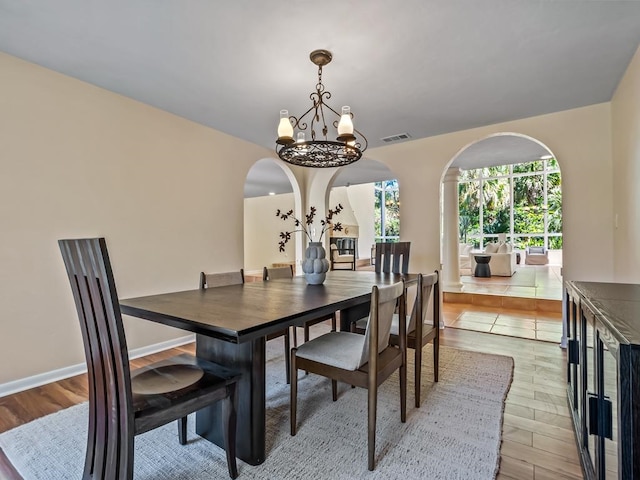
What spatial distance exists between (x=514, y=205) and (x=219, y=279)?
1152 cm

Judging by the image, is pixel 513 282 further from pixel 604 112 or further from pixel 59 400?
pixel 59 400

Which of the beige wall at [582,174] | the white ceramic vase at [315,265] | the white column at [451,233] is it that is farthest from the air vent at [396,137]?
the white ceramic vase at [315,265]

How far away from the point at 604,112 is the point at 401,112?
190cm

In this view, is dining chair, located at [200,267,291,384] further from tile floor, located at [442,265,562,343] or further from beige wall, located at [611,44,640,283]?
beige wall, located at [611,44,640,283]

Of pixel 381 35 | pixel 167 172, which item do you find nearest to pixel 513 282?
pixel 381 35

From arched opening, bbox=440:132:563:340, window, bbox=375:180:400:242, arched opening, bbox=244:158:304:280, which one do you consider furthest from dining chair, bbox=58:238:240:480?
window, bbox=375:180:400:242

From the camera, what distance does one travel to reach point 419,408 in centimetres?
207

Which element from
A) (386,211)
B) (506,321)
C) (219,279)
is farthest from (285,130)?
(386,211)

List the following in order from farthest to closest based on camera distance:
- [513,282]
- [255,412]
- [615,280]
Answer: [513,282] < [615,280] < [255,412]

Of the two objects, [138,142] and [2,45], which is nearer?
[2,45]

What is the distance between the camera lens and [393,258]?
3535 mm

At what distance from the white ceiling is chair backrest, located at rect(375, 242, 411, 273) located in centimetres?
143

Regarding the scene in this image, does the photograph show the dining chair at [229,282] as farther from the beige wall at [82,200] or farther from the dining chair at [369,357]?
the beige wall at [82,200]

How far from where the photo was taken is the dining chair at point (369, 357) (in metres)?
1.53
